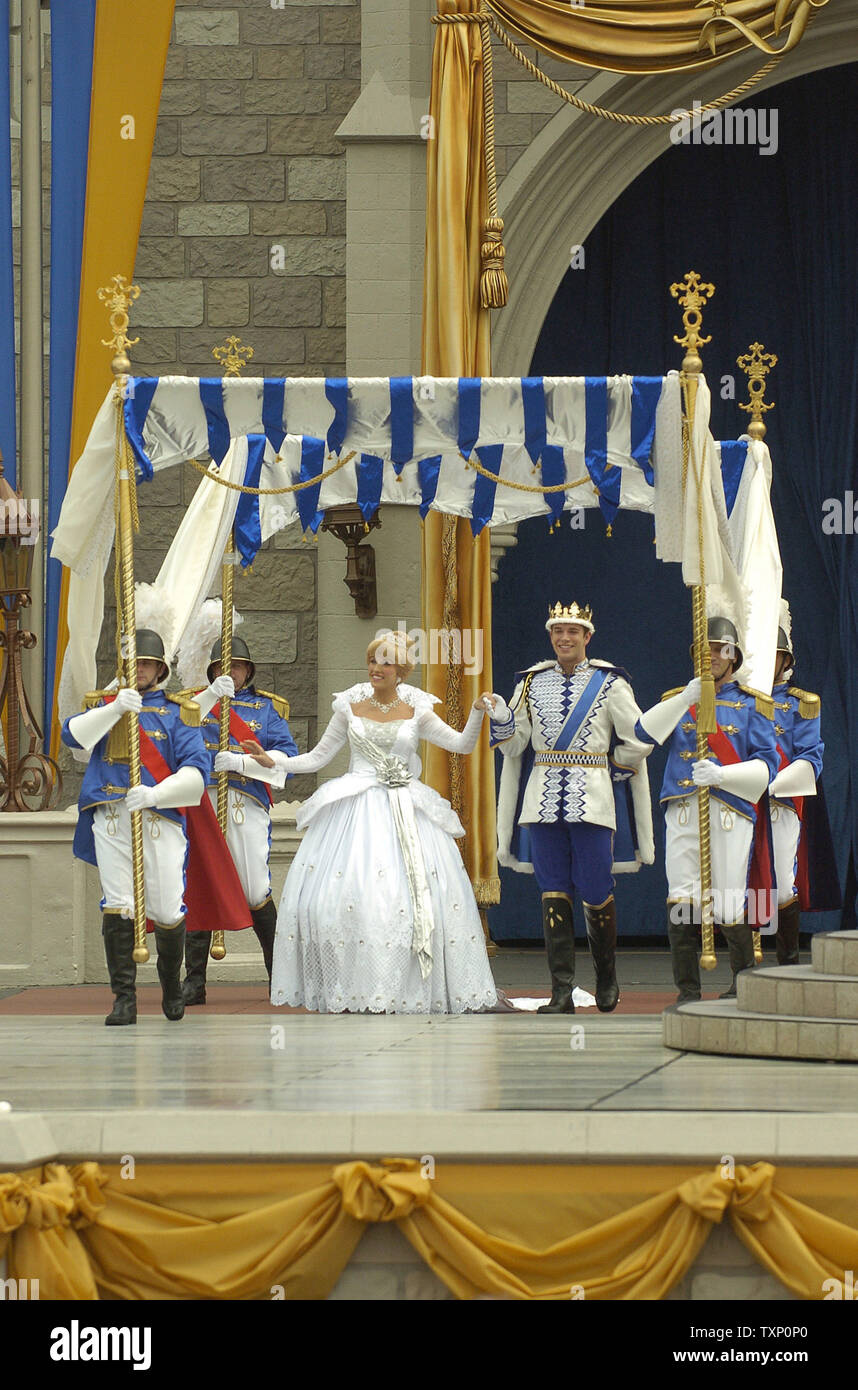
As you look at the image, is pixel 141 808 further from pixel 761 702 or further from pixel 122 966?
pixel 761 702

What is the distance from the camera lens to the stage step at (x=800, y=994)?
6504 mm

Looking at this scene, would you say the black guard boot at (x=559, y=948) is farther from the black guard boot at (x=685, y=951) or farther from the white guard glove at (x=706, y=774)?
the white guard glove at (x=706, y=774)

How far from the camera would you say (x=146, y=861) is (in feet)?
27.0

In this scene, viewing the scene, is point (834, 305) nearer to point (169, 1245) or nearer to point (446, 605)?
point (446, 605)

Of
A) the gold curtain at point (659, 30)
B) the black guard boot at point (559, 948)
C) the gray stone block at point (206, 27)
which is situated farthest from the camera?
the gray stone block at point (206, 27)

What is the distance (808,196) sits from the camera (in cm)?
1391

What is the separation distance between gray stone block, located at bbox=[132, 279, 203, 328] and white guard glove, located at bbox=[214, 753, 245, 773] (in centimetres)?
406

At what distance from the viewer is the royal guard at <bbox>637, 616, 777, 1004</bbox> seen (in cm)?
868

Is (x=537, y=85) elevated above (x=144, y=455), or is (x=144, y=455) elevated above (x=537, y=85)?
(x=537, y=85)

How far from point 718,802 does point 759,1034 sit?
2.34 metres

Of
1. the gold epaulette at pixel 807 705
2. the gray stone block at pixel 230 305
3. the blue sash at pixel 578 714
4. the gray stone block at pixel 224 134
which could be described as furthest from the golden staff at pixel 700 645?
the gray stone block at pixel 224 134

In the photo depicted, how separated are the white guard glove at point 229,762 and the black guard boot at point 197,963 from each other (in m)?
0.76
